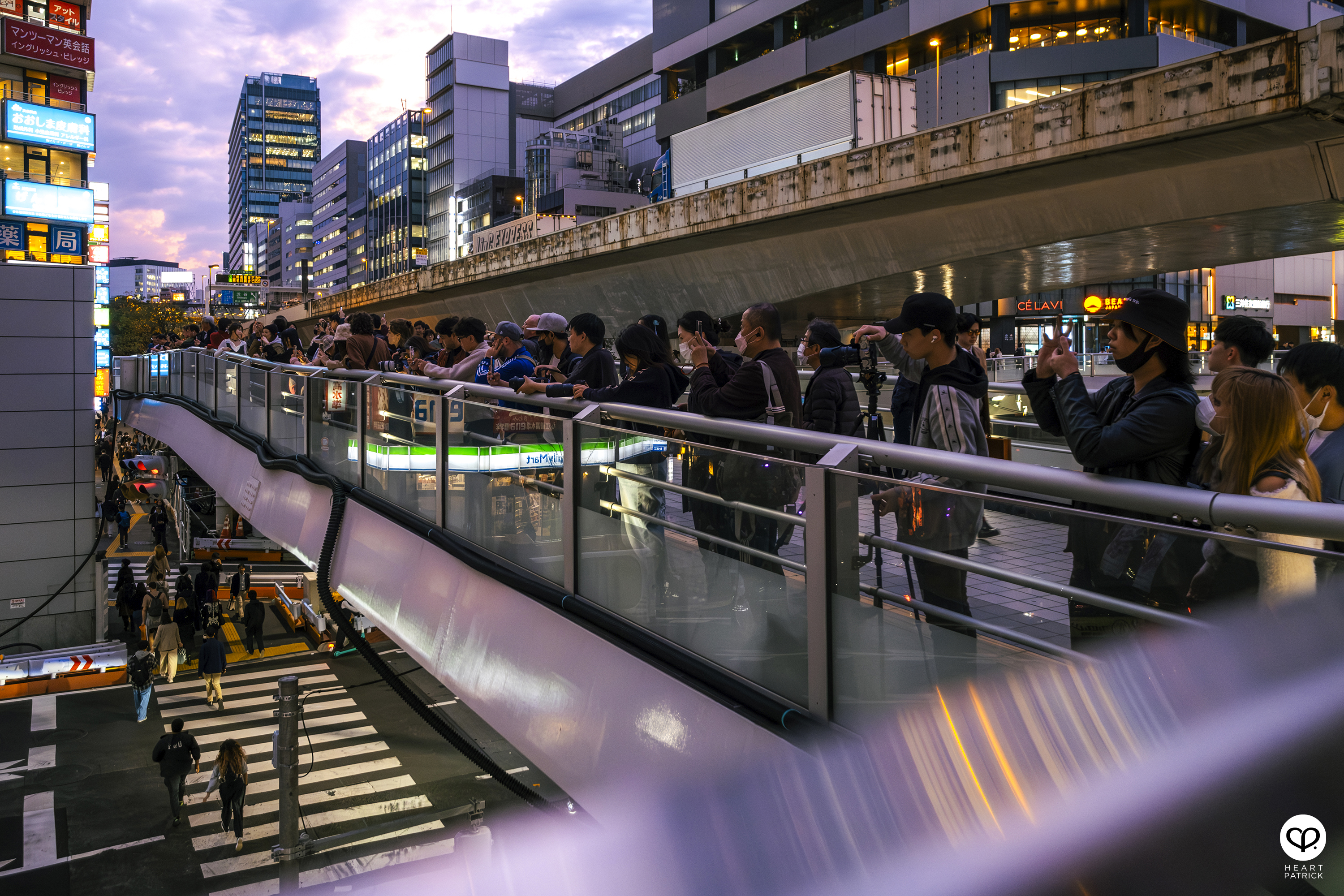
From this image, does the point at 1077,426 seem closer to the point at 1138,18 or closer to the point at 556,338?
the point at 556,338

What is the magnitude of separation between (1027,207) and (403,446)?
49.0 feet

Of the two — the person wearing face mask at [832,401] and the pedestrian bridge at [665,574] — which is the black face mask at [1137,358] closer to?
the pedestrian bridge at [665,574]

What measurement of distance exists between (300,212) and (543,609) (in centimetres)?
17306

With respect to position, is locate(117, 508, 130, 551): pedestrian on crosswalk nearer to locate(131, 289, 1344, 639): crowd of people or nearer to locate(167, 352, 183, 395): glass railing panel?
locate(167, 352, 183, 395): glass railing panel

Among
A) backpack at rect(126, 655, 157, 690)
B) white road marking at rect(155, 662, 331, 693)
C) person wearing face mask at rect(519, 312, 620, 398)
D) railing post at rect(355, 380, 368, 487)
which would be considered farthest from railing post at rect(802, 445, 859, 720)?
white road marking at rect(155, 662, 331, 693)

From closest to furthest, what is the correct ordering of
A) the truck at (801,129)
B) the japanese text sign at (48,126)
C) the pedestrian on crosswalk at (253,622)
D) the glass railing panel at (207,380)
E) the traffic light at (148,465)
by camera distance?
the glass railing panel at (207,380), the truck at (801,129), the pedestrian on crosswalk at (253,622), the traffic light at (148,465), the japanese text sign at (48,126)

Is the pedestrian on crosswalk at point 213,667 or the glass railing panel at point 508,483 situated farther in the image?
the pedestrian on crosswalk at point 213,667

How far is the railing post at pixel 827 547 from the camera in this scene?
2930 millimetres

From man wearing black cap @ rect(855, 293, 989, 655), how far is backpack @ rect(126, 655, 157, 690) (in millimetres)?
16669

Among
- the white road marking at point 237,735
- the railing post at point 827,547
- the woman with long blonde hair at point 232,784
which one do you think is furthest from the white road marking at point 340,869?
the railing post at point 827,547

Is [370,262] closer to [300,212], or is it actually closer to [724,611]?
[300,212]

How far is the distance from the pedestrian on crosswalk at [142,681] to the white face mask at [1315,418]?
18562 millimetres

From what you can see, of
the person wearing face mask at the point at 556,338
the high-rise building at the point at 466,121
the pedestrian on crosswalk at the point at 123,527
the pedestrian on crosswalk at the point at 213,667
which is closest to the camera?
the person wearing face mask at the point at 556,338

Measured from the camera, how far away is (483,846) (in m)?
12.2
